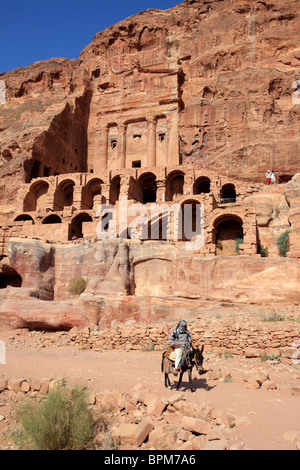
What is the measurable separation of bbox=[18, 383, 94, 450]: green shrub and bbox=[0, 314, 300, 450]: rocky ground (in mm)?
445

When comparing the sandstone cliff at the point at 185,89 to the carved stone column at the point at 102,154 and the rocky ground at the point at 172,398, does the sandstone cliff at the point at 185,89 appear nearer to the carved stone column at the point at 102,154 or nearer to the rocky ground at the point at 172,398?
the carved stone column at the point at 102,154

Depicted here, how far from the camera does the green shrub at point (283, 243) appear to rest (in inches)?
851

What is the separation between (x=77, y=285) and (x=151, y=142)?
87.2 ft

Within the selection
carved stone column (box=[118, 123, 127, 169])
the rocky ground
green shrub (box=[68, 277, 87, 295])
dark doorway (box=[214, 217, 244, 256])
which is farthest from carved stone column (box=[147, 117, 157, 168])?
the rocky ground

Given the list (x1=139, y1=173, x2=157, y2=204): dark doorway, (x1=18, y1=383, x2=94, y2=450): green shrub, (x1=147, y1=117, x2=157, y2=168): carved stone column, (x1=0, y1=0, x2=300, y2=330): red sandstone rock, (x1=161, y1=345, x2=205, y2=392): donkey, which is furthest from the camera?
(x1=147, y1=117, x2=157, y2=168): carved stone column

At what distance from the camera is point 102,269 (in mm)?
18422

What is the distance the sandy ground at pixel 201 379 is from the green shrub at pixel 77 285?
4.39 meters

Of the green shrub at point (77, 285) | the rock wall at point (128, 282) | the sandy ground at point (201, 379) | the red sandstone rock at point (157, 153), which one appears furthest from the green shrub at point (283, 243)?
the green shrub at point (77, 285)

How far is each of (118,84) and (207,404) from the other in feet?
150

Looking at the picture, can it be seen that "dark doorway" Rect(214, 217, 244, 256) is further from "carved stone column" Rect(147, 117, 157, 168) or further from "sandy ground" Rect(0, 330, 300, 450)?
"carved stone column" Rect(147, 117, 157, 168)

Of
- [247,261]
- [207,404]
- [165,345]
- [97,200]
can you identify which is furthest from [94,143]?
[207,404]

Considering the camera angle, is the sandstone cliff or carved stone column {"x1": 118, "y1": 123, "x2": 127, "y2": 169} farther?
carved stone column {"x1": 118, "y1": 123, "x2": 127, "y2": 169}

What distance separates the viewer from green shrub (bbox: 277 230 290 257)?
2162cm

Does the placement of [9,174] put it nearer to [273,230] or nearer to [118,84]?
[118,84]
